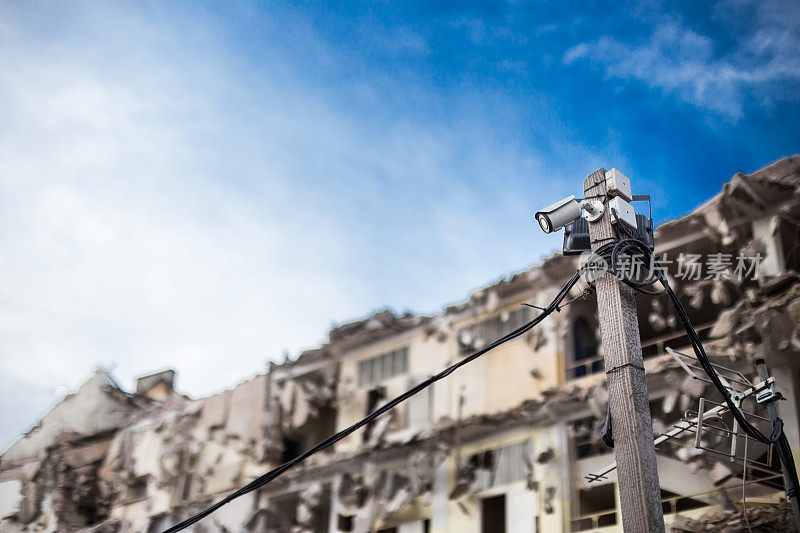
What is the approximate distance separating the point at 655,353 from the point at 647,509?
14.2 m

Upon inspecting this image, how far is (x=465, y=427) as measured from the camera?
20812mm

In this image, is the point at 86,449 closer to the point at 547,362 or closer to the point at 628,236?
the point at 547,362

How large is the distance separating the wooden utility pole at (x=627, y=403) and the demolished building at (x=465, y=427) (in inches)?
302

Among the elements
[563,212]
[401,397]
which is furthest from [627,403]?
[401,397]

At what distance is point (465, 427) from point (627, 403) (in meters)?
13.8

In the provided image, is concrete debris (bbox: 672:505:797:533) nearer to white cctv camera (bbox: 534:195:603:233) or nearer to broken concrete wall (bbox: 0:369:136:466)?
white cctv camera (bbox: 534:195:603:233)

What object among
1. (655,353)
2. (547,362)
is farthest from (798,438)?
(547,362)

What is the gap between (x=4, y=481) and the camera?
100ft

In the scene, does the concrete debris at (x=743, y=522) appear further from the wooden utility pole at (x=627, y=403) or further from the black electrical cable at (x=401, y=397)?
the wooden utility pole at (x=627, y=403)

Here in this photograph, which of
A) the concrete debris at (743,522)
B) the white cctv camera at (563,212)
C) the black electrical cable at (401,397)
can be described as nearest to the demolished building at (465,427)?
the concrete debris at (743,522)

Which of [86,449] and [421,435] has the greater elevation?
[86,449]

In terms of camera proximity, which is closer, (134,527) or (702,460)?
(702,460)

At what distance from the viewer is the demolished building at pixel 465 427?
54.4ft

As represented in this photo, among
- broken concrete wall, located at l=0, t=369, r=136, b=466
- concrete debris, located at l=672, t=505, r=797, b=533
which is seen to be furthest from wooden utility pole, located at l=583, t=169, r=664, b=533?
broken concrete wall, located at l=0, t=369, r=136, b=466
